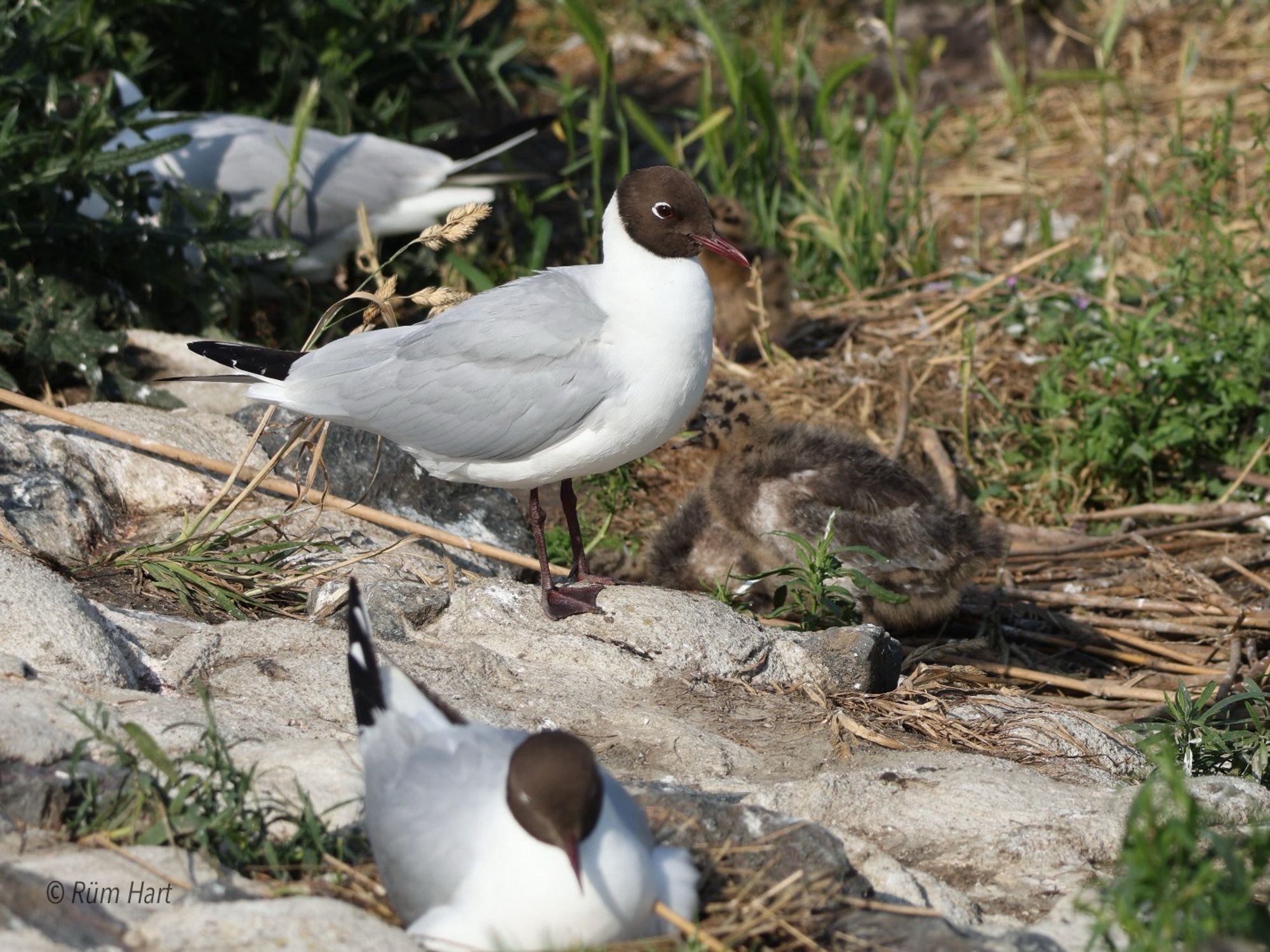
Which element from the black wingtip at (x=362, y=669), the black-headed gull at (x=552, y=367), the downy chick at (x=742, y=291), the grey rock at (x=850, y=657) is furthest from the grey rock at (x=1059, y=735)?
the downy chick at (x=742, y=291)

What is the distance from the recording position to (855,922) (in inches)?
105

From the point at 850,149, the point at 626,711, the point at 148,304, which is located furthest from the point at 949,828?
the point at 850,149

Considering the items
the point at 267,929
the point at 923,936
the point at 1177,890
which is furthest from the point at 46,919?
the point at 1177,890

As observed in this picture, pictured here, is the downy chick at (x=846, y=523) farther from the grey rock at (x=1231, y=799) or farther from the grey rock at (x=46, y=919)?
the grey rock at (x=46, y=919)

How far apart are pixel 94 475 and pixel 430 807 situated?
258cm

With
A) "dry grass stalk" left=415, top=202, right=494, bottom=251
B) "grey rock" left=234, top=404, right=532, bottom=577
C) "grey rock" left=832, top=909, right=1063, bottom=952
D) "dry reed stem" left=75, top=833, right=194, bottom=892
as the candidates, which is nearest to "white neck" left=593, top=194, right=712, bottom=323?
"dry grass stalk" left=415, top=202, right=494, bottom=251

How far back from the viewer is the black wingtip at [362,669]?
2848 millimetres

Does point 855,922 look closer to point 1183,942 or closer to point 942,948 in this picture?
point 942,948

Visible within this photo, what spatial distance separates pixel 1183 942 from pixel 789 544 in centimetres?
280

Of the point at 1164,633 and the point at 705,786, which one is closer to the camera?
the point at 705,786

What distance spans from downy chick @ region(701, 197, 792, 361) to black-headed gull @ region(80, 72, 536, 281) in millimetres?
1255

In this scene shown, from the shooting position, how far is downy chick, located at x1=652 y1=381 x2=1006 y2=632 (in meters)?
4.95

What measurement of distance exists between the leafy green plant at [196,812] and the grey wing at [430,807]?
14cm

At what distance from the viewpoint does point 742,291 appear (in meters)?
7.02
